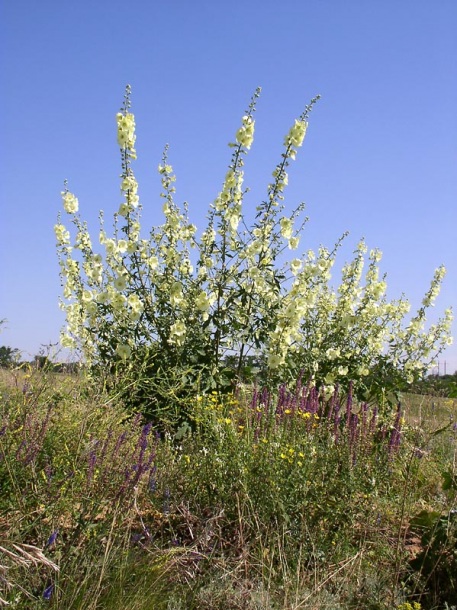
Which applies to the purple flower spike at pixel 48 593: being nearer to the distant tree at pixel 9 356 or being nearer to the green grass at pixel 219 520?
the green grass at pixel 219 520

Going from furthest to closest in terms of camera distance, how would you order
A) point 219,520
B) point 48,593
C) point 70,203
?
point 70,203
point 219,520
point 48,593

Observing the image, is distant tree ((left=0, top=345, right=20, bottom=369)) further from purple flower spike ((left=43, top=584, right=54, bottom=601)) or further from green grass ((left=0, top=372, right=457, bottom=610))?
purple flower spike ((left=43, top=584, right=54, bottom=601))

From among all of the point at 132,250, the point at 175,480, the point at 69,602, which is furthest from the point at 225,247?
the point at 69,602

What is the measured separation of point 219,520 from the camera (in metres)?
3.51

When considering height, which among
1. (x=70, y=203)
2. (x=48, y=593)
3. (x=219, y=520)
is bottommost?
(x=48, y=593)

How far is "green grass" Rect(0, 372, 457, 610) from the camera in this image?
2822mm

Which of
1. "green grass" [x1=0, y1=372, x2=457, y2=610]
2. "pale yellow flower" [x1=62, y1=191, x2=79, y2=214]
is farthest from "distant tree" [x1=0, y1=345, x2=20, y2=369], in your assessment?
"pale yellow flower" [x1=62, y1=191, x2=79, y2=214]

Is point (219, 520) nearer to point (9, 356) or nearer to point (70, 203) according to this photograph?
point (9, 356)

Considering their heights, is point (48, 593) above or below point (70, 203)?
below

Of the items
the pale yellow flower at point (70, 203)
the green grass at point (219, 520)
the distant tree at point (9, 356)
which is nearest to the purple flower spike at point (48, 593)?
the green grass at point (219, 520)

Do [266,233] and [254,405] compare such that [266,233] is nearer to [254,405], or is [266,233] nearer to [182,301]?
[182,301]

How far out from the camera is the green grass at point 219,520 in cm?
282

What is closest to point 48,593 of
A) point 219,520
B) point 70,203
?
point 219,520

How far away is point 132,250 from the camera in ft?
20.0
